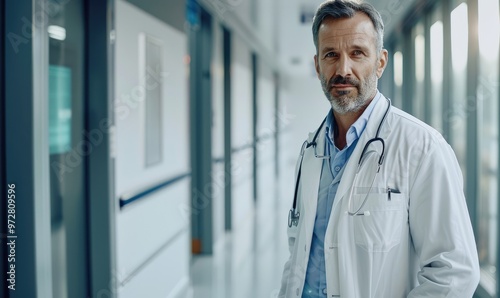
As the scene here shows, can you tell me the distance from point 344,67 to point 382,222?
38 centimetres

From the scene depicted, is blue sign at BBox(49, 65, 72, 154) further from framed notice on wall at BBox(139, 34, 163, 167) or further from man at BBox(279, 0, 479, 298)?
man at BBox(279, 0, 479, 298)

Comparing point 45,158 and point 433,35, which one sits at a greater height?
point 433,35

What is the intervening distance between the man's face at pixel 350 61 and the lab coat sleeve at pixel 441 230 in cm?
24

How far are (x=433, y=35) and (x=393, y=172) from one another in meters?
2.76

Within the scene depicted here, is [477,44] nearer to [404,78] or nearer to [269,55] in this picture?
[404,78]

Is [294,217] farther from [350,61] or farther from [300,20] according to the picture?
[300,20]

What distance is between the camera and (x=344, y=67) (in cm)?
122

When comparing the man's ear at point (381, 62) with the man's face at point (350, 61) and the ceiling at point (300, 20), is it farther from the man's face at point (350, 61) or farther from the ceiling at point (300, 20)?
the ceiling at point (300, 20)

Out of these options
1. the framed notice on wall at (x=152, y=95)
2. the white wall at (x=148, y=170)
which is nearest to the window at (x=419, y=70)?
the white wall at (x=148, y=170)

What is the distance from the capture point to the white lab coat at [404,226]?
1052 mm

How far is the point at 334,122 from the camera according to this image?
138 centimetres

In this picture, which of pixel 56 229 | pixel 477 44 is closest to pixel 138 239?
pixel 56 229
